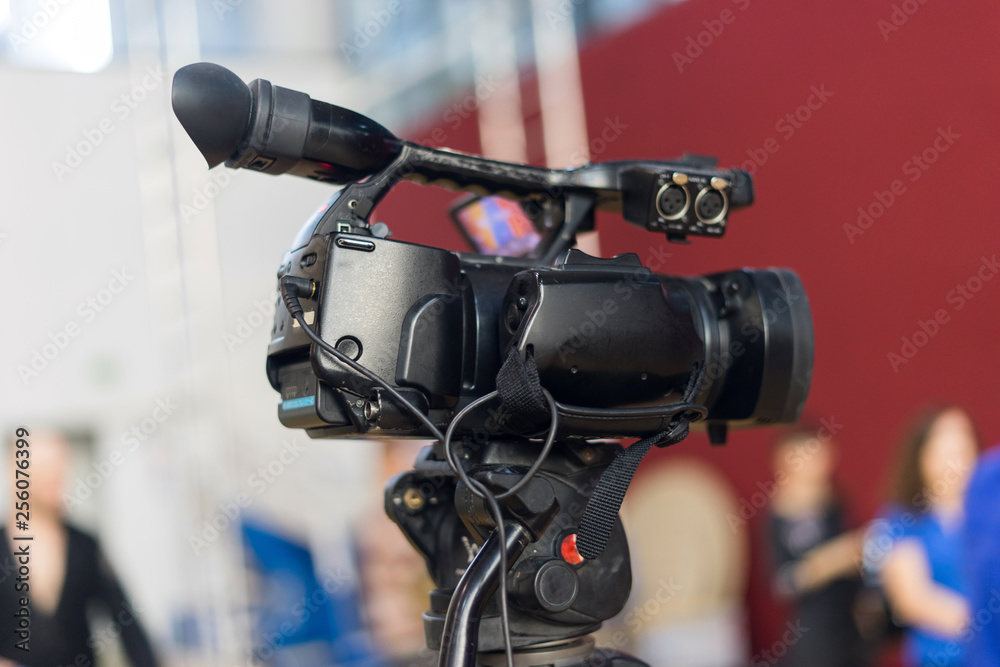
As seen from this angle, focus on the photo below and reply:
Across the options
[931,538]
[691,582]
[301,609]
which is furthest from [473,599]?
[301,609]

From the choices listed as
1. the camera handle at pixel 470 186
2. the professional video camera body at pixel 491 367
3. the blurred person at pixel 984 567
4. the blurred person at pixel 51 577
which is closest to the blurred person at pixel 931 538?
the blurred person at pixel 984 567

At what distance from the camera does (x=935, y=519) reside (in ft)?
7.65

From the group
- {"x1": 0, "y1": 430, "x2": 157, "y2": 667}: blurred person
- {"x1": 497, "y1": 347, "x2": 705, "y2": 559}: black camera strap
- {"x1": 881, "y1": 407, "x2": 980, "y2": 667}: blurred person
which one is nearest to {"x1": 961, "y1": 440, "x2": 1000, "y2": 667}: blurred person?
{"x1": 881, "y1": 407, "x2": 980, "y2": 667}: blurred person

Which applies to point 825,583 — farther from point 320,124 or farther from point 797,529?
point 320,124

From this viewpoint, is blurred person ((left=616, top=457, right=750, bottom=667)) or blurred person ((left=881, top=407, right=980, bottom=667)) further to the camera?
blurred person ((left=616, top=457, right=750, bottom=667))

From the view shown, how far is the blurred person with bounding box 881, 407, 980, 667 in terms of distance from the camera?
2.28m

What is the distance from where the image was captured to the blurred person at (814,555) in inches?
103

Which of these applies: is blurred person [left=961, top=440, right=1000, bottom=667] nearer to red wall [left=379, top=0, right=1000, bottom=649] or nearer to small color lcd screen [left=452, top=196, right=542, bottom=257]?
red wall [left=379, top=0, right=1000, bottom=649]

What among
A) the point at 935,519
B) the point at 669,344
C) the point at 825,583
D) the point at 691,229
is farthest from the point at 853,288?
the point at 669,344

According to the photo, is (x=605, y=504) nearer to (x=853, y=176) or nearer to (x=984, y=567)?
(x=984, y=567)

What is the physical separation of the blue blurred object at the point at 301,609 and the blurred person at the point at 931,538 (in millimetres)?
2205

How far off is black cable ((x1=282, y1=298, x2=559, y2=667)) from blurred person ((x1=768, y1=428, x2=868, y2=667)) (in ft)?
7.42

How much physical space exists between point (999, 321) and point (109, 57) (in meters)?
2.64

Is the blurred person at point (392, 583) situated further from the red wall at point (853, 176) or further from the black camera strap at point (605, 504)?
the black camera strap at point (605, 504)
